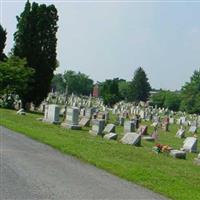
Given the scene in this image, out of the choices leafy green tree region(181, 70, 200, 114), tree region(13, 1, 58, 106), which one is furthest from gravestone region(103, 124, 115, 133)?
leafy green tree region(181, 70, 200, 114)

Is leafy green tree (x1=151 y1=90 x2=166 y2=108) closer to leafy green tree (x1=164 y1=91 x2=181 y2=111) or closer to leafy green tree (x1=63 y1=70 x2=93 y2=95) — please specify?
leafy green tree (x1=164 y1=91 x2=181 y2=111)

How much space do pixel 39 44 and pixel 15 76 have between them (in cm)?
401

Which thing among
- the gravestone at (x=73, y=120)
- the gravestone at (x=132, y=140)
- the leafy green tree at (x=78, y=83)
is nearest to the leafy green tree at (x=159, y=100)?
the leafy green tree at (x=78, y=83)

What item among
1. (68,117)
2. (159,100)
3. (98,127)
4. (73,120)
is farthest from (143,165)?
(159,100)

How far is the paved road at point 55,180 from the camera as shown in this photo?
1077 centimetres

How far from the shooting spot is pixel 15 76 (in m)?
44.2

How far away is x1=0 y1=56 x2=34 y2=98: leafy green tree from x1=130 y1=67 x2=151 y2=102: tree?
90.3 meters

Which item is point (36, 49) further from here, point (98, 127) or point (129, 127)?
point (98, 127)

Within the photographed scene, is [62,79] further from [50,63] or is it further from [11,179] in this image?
[11,179]

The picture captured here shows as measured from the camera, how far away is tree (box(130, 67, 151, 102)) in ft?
444

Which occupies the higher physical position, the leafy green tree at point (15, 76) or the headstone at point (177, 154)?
the leafy green tree at point (15, 76)

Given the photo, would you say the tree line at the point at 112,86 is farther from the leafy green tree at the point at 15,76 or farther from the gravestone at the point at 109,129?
the gravestone at the point at 109,129

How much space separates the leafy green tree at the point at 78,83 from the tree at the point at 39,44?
4195 inches

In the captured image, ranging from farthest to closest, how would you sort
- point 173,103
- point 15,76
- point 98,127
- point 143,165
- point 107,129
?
point 173,103 < point 15,76 < point 107,129 < point 98,127 < point 143,165
